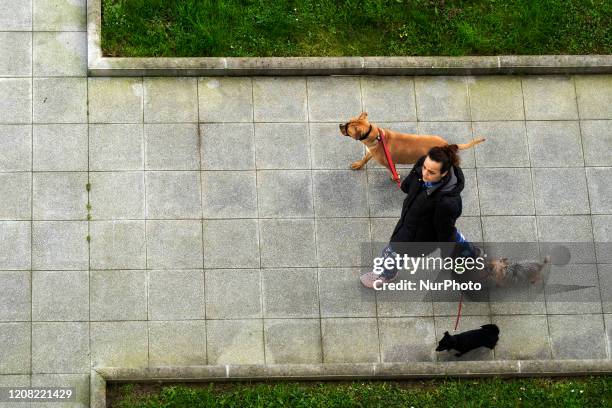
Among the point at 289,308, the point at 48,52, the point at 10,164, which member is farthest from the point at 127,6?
the point at 289,308

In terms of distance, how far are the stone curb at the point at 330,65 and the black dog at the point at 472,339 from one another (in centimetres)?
355

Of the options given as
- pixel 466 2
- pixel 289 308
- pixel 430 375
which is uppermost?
pixel 466 2

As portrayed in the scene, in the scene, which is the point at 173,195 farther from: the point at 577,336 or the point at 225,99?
the point at 577,336

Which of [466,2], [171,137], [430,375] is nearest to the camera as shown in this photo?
[430,375]

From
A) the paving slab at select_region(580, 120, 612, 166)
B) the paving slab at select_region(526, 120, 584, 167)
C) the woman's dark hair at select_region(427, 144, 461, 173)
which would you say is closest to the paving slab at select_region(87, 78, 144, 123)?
the woman's dark hair at select_region(427, 144, 461, 173)

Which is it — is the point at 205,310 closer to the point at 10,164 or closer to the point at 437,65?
the point at 10,164

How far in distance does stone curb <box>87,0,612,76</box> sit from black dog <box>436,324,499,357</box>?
3551mm

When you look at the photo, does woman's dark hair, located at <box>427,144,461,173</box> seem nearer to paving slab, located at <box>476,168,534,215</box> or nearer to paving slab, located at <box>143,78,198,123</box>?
paving slab, located at <box>476,168,534,215</box>

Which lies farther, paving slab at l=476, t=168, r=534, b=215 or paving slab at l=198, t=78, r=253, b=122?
paving slab at l=198, t=78, r=253, b=122

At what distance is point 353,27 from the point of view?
1266cm

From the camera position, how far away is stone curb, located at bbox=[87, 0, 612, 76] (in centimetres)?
1211

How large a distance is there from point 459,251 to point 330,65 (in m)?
3.03

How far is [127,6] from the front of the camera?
12375 millimetres

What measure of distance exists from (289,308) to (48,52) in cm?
463
